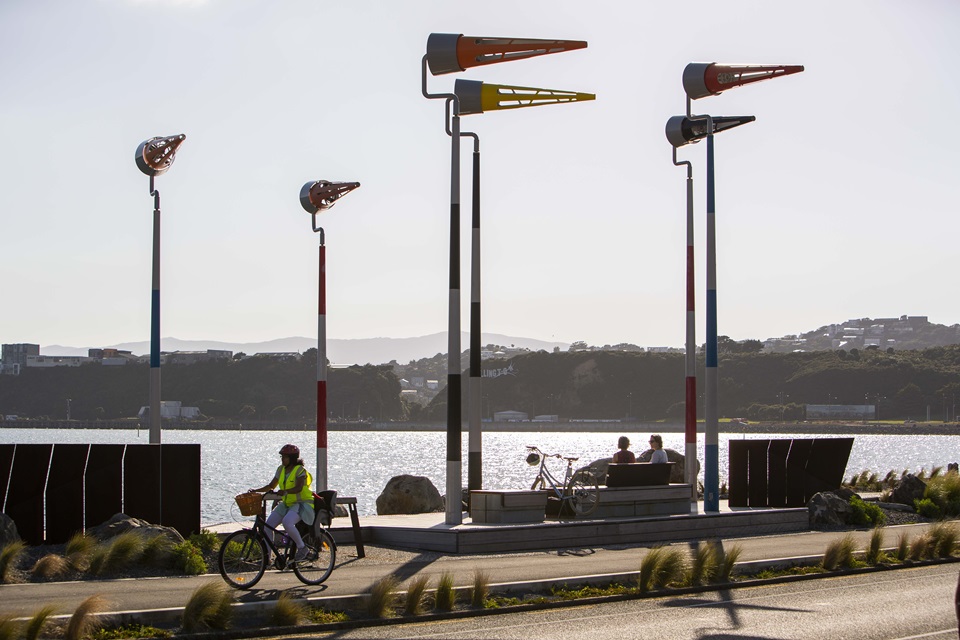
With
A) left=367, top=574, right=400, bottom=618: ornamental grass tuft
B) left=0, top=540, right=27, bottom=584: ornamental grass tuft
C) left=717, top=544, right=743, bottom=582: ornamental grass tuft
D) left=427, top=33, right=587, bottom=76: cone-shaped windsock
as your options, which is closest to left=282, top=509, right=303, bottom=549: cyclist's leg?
left=367, top=574, right=400, bottom=618: ornamental grass tuft

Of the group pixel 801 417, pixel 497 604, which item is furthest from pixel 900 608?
pixel 801 417

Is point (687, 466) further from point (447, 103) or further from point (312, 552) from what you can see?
point (312, 552)

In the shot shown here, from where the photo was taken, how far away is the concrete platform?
19250 mm

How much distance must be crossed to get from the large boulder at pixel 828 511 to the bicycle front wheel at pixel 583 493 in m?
5.41

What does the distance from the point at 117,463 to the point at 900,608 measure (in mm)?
10812

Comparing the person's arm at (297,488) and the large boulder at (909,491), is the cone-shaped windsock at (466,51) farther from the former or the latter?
the large boulder at (909,491)

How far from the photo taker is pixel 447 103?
21.3 metres

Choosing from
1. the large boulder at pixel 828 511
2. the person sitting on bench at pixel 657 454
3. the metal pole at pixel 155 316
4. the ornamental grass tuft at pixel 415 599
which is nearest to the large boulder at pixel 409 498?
the person sitting on bench at pixel 657 454

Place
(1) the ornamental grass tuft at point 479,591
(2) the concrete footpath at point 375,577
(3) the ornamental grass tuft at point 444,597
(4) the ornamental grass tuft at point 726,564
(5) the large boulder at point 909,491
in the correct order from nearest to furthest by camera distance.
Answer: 1. (2) the concrete footpath at point 375,577
2. (3) the ornamental grass tuft at point 444,597
3. (1) the ornamental grass tuft at point 479,591
4. (4) the ornamental grass tuft at point 726,564
5. (5) the large boulder at point 909,491

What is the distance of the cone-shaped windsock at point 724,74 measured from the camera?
80.4 feet

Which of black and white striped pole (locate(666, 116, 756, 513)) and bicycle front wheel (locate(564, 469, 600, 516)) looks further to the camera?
black and white striped pole (locate(666, 116, 756, 513))

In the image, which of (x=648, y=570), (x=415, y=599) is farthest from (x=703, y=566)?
(x=415, y=599)

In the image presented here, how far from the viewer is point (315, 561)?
15820mm

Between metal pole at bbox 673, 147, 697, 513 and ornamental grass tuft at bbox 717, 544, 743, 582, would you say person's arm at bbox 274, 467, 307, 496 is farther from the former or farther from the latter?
metal pole at bbox 673, 147, 697, 513
